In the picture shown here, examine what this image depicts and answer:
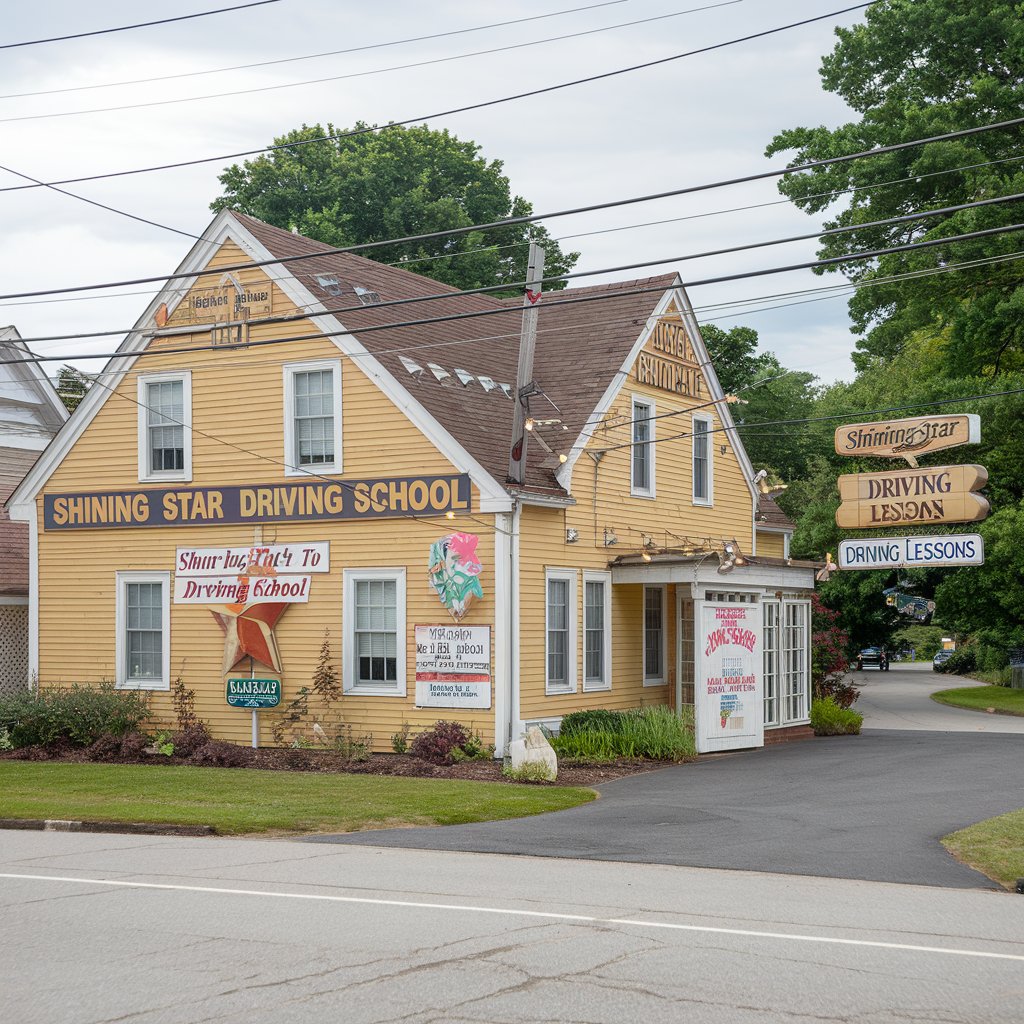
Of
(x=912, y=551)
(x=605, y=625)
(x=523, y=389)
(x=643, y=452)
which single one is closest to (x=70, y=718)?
(x=605, y=625)

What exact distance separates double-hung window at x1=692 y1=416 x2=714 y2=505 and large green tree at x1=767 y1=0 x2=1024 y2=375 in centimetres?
836

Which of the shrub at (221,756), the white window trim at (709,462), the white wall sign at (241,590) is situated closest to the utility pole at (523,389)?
the white wall sign at (241,590)

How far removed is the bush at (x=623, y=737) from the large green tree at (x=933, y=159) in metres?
15.8

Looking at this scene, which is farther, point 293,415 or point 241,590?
point 241,590

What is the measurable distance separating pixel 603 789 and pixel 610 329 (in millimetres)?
10743

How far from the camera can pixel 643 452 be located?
27094 mm

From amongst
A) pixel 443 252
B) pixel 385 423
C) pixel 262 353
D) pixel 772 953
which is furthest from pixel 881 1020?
pixel 443 252

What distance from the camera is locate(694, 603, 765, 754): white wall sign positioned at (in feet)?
80.5

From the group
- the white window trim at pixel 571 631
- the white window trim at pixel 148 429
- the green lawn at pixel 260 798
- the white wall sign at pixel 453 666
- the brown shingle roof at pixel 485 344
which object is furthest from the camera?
the white window trim at pixel 148 429

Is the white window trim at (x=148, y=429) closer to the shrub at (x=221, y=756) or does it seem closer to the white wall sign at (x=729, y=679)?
the shrub at (x=221, y=756)

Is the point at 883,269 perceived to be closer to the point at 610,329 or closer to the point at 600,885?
the point at 610,329

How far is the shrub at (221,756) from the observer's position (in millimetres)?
23141

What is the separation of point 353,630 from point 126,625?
17.1 ft

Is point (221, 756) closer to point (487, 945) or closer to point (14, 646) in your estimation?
point (14, 646)
